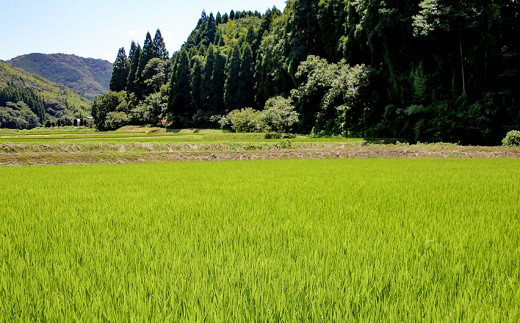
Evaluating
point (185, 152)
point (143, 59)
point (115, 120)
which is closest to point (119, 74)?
point (143, 59)

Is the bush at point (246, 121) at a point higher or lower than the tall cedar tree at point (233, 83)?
lower

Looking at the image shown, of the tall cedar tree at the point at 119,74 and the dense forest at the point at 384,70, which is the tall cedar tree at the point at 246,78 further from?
the tall cedar tree at the point at 119,74

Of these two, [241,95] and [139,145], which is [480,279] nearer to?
[139,145]

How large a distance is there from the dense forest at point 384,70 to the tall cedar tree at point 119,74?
3316 centimetres

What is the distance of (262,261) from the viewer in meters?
2.22

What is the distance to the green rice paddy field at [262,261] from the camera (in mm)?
1593

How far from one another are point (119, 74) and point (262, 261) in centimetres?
9100

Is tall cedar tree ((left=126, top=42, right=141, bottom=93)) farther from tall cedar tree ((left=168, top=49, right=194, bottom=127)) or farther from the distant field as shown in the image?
the distant field

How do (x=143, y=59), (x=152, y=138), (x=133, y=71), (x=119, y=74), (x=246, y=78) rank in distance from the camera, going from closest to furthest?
(x=152, y=138) → (x=246, y=78) → (x=143, y=59) → (x=133, y=71) → (x=119, y=74)

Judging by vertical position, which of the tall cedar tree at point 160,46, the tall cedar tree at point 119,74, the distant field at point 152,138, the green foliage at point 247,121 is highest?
the tall cedar tree at point 160,46

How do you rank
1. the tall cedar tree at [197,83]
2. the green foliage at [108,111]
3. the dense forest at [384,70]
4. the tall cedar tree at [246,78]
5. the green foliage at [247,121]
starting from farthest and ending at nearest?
the green foliage at [108,111] < the tall cedar tree at [197,83] < the tall cedar tree at [246,78] < the green foliage at [247,121] < the dense forest at [384,70]

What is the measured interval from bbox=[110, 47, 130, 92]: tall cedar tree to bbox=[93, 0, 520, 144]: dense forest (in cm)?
3316

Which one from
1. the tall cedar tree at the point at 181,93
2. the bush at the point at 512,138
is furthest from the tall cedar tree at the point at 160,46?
the bush at the point at 512,138

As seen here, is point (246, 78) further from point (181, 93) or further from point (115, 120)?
point (115, 120)
